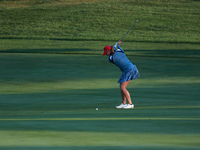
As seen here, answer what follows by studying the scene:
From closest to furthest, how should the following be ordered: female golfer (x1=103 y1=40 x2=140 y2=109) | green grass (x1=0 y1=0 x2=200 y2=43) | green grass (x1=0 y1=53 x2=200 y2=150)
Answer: green grass (x1=0 y1=53 x2=200 y2=150) < female golfer (x1=103 y1=40 x2=140 y2=109) < green grass (x1=0 y1=0 x2=200 y2=43)

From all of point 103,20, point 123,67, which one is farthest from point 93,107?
point 103,20

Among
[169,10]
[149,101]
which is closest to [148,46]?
[169,10]

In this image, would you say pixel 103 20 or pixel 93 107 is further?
pixel 103 20

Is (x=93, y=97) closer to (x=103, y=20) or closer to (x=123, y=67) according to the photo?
(x=123, y=67)

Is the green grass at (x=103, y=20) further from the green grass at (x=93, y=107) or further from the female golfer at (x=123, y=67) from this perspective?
the female golfer at (x=123, y=67)

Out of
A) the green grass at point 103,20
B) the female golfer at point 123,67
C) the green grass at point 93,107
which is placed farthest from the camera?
the green grass at point 103,20

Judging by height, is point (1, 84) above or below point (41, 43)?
below

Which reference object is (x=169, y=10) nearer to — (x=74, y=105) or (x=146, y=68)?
(x=146, y=68)

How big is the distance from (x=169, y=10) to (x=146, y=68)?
1458 inches

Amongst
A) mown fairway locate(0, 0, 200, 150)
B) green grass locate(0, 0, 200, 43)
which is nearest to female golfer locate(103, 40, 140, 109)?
mown fairway locate(0, 0, 200, 150)

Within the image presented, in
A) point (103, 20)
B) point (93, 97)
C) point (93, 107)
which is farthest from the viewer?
point (103, 20)

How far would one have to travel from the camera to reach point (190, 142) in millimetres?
7727

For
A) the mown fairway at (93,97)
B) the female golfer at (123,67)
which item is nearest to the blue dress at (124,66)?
the female golfer at (123,67)

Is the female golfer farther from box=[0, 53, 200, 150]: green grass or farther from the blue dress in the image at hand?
box=[0, 53, 200, 150]: green grass
